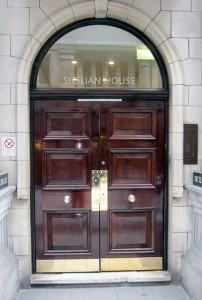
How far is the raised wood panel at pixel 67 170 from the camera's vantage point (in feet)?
14.6

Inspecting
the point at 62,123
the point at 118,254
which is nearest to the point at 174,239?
the point at 118,254

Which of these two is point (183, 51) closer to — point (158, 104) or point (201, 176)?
point (158, 104)

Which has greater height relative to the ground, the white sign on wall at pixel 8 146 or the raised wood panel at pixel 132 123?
the raised wood panel at pixel 132 123

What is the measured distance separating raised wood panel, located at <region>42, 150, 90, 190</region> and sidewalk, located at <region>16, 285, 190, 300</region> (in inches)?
54.6

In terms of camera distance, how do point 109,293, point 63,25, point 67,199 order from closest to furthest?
point 109,293
point 63,25
point 67,199

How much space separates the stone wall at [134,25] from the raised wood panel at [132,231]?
321 millimetres

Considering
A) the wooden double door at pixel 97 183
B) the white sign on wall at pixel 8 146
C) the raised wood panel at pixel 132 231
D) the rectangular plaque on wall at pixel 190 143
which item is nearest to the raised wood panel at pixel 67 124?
the wooden double door at pixel 97 183

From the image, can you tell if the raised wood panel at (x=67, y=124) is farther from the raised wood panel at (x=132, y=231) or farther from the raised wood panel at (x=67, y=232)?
the raised wood panel at (x=132, y=231)

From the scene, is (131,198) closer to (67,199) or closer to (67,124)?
(67,199)

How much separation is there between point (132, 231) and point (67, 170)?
50.6 inches

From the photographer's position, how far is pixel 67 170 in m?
4.47

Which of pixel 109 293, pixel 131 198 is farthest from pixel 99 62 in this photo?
pixel 109 293

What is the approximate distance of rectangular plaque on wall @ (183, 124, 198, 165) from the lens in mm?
4367

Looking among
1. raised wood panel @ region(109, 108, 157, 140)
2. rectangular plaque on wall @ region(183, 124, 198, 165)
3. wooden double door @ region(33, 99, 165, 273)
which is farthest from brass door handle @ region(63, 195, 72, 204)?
rectangular plaque on wall @ region(183, 124, 198, 165)
